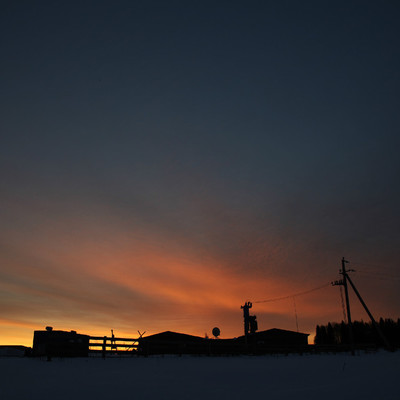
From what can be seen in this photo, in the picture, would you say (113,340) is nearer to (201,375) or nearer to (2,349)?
(201,375)

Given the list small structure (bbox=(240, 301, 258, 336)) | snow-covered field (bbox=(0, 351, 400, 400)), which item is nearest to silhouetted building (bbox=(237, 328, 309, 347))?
small structure (bbox=(240, 301, 258, 336))

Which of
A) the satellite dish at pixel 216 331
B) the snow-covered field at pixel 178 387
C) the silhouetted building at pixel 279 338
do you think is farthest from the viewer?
the silhouetted building at pixel 279 338

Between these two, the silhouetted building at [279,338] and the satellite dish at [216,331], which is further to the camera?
the silhouetted building at [279,338]

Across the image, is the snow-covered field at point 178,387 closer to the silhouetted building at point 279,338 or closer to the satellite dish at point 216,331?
the satellite dish at point 216,331

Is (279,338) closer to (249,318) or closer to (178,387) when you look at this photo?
(249,318)

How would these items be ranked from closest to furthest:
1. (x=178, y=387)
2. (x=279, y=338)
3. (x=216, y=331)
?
1. (x=178, y=387)
2. (x=216, y=331)
3. (x=279, y=338)

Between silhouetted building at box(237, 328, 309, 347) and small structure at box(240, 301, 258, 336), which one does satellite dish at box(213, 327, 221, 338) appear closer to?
small structure at box(240, 301, 258, 336)

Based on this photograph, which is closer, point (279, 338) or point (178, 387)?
point (178, 387)

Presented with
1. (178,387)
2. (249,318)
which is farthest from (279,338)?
(178,387)

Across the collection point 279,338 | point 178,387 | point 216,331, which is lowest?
point 279,338

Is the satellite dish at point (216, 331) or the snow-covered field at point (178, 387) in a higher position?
the satellite dish at point (216, 331)

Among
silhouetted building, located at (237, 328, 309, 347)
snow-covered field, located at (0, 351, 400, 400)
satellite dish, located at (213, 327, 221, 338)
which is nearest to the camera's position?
snow-covered field, located at (0, 351, 400, 400)

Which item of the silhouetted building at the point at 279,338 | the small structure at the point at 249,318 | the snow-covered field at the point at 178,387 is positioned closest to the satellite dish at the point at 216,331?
the small structure at the point at 249,318

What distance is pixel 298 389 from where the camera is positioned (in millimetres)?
10445
